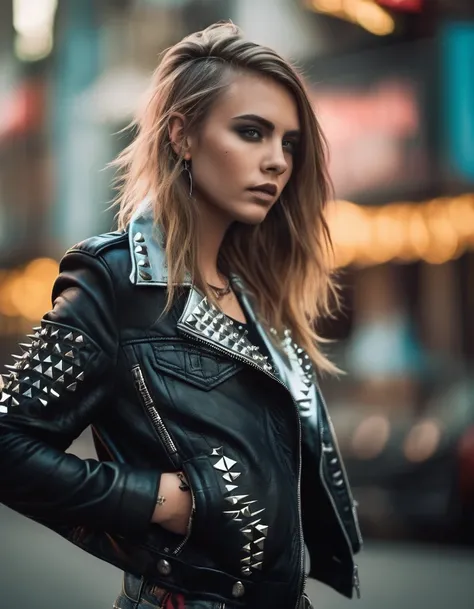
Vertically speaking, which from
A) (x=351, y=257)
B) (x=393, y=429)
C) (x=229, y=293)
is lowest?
(x=393, y=429)

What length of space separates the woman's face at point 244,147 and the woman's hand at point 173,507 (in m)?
0.71

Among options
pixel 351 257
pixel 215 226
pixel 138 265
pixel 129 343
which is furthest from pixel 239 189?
pixel 351 257

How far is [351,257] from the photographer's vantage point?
9.18 m

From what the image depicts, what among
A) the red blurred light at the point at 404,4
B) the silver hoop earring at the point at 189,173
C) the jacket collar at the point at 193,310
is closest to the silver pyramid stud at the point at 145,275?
the jacket collar at the point at 193,310

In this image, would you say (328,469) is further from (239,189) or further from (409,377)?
(409,377)

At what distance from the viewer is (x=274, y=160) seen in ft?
7.68

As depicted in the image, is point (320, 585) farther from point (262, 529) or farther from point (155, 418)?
point (155, 418)

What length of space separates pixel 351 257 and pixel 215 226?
680 cm

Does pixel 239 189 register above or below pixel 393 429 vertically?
above

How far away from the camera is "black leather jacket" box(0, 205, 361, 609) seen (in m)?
2.07

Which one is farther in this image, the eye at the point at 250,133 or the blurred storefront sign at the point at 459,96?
the blurred storefront sign at the point at 459,96

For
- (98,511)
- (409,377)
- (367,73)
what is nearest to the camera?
(98,511)

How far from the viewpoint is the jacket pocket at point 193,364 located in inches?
86.4

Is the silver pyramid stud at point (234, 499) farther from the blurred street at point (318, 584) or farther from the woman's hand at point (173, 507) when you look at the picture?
the blurred street at point (318, 584)
